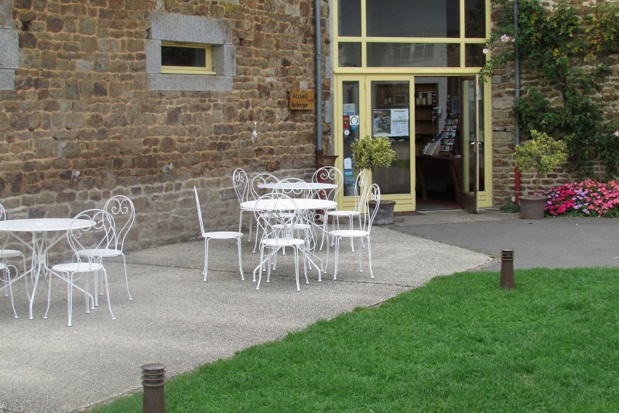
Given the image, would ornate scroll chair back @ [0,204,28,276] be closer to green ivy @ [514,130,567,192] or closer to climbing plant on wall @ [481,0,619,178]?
green ivy @ [514,130,567,192]

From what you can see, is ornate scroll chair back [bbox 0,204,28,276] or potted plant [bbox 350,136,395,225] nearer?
ornate scroll chair back [bbox 0,204,28,276]

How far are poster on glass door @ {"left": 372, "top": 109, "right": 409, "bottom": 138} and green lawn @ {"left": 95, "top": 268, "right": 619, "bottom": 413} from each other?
20.6 feet

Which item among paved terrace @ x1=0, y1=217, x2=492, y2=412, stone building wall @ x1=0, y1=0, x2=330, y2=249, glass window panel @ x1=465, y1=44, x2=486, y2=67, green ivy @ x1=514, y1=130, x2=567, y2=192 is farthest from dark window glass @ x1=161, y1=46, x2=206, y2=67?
green ivy @ x1=514, y1=130, x2=567, y2=192

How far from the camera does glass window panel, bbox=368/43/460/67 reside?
13172 millimetres

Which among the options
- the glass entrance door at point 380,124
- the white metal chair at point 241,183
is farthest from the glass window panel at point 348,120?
the white metal chair at point 241,183

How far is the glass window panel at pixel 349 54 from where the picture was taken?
12.9 m

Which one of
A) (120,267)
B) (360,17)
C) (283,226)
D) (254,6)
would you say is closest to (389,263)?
(283,226)

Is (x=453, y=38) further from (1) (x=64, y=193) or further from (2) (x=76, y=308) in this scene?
(2) (x=76, y=308)

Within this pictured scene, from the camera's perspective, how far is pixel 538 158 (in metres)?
12.6

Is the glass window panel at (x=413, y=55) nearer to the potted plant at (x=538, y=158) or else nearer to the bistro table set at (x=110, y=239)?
the potted plant at (x=538, y=158)

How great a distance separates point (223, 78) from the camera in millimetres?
10969

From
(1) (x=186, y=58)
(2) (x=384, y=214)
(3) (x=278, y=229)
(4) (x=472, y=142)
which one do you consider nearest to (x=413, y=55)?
(4) (x=472, y=142)

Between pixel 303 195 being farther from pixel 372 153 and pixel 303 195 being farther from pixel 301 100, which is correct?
pixel 301 100

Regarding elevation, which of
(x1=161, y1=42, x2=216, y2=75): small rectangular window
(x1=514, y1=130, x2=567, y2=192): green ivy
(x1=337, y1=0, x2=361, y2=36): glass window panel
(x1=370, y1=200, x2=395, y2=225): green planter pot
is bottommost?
(x1=370, y1=200, x2=395, y2=225): green planter pot
